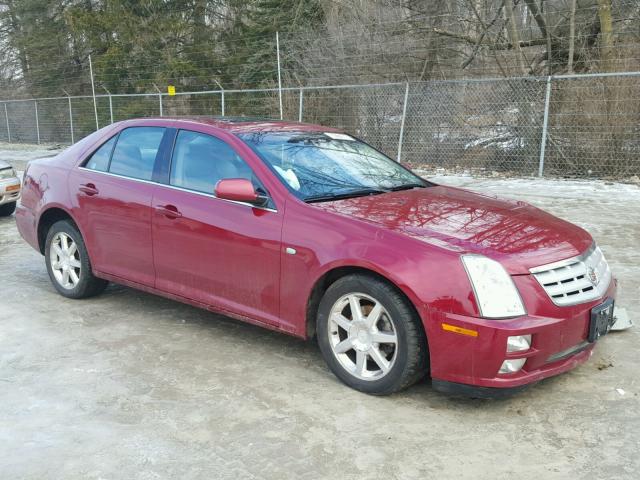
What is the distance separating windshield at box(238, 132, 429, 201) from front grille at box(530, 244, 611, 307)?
4.41 feet

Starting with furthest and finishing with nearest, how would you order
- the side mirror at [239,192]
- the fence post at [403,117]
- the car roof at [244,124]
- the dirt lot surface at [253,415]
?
the fence post at [403,117] → the car roof at [244,124] → the side mirror at [239,192] → the dirt lot surface at [253,415]

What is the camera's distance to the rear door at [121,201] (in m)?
4.54

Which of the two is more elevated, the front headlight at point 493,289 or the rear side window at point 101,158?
the rear side window at point 101,158

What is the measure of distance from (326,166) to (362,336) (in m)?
1.36

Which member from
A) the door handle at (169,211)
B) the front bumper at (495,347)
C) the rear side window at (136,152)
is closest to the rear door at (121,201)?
the rear side window at (136,152)

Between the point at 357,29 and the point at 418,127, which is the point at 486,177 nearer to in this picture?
the point at 418,127

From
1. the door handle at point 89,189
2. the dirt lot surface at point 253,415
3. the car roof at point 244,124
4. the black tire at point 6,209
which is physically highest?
the car roof at point 244,124

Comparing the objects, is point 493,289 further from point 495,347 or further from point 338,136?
point 338,136

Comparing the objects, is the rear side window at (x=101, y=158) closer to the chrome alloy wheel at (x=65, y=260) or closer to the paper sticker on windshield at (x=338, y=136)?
the chrome alloy wheel at (x=65, y=260)

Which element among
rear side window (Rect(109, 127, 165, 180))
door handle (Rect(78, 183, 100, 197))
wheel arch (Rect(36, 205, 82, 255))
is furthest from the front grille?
wheel arch (Rect(36, 205, 82, 255))

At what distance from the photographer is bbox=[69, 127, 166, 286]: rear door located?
4.54m

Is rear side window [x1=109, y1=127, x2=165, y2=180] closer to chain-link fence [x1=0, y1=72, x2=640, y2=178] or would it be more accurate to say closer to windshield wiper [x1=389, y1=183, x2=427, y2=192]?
windshield wiper [x1=389, y1=183, x2=427, y2=192]

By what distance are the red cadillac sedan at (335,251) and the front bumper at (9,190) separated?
418 cm

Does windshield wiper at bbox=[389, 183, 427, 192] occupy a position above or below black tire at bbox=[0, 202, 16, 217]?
above
